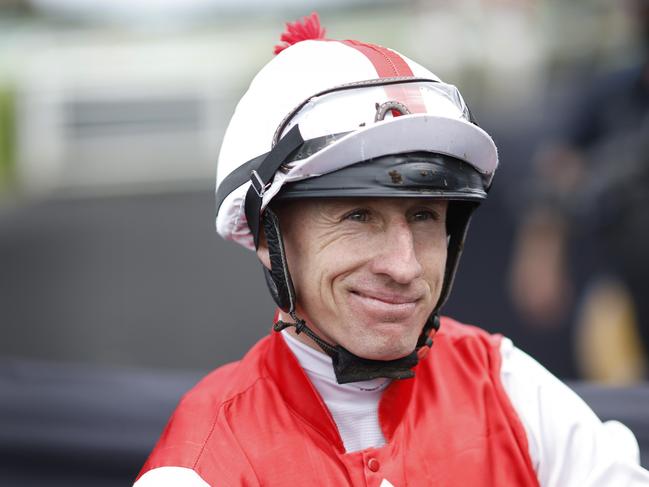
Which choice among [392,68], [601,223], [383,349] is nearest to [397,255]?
[383,349]

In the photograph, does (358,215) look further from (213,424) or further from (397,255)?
(213,424)

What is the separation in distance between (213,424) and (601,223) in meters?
3.23

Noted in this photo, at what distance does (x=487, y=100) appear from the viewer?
34.6 ft

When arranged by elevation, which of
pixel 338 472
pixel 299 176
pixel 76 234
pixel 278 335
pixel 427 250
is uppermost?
pixel 299 176

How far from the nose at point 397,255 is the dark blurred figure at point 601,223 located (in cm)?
299

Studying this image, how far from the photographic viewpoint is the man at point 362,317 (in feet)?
7.30

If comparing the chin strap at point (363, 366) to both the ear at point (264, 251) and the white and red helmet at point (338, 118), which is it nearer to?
the ear at point (264, 251)

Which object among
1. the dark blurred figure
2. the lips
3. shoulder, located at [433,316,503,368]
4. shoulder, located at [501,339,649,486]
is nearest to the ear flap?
the lips

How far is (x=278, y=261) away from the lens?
7.60 ft

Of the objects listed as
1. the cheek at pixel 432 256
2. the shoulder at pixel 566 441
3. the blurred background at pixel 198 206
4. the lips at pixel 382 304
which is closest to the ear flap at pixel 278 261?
the lips at pixel 382 304

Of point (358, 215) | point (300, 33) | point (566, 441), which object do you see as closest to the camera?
point (358, 215)

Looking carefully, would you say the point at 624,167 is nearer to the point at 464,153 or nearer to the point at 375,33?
the point at 464,153

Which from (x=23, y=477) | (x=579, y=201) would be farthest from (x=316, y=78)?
(x=579, y=201)

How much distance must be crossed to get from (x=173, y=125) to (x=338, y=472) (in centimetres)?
1136
